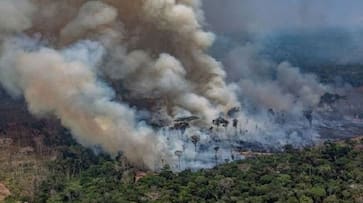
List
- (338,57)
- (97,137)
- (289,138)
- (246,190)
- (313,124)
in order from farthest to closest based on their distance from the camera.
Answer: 1. (338,57)
2. (313,124)
3. (289,138)
4. (97,137)
5. (246,190)

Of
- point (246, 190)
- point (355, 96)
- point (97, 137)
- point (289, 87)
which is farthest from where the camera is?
point (355, 96)

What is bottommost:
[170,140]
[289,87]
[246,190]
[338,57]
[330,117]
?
[246,190]

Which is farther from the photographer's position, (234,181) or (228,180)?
(234,181)

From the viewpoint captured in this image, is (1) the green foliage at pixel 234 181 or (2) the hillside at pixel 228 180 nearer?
(1) the green foliage at pixel 234 181

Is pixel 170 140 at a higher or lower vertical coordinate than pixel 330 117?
lower

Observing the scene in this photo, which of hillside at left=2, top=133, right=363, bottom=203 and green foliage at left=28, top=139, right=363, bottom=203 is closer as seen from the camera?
green foliage at left=28, top=139, right=363, bottom=203

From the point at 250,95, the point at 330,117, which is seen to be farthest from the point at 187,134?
the point at 330,117

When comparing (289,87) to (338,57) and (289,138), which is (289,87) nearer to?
(289,138)

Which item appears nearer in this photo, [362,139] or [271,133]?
[362,139]
